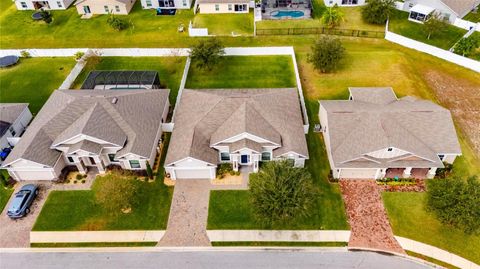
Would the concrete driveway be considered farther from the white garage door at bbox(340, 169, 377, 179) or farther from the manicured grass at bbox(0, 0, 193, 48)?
the manicured grass at bbox(0, 0, 193, 48)

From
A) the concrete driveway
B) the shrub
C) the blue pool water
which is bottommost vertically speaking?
the concrete driveway

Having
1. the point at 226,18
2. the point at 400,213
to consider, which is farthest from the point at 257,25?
the point at 400,213

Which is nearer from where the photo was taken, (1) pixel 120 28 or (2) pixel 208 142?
(2) pixel 208 142

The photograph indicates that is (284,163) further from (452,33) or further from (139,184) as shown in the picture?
(452,33)

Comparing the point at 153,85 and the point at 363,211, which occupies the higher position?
the point at 153,85

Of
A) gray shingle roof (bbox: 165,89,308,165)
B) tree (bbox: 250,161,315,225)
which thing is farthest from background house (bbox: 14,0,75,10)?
tree (bbox: 250,161,315,225)

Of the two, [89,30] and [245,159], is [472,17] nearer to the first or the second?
[245,159]

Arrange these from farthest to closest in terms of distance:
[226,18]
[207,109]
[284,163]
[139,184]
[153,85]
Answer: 1. [226,18]
2. [153,85]
3. [207,109]
4. [139,184]
5. [284,163]
